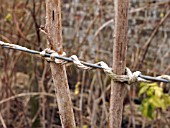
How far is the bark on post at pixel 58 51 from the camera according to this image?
836 mm

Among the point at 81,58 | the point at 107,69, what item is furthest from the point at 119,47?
the point at 81,58

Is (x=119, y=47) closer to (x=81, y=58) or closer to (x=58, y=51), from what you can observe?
(x=58, y=51)

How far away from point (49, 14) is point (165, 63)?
283cm

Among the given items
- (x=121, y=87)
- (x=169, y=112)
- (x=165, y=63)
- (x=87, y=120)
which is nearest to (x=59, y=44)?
(x=121, y=87)

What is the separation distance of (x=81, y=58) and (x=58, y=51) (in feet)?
6.76

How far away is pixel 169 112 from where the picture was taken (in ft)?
9.91

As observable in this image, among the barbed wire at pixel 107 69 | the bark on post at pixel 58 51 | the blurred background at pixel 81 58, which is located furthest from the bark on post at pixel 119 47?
the blurred background at pixel 81 58

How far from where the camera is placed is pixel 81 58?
2.91 meters

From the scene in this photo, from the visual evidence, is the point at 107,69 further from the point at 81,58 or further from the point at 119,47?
the point at 81,58

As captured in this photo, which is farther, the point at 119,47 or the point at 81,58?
the point at 81,58

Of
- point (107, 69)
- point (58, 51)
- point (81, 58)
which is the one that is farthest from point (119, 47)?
point (81, 58)

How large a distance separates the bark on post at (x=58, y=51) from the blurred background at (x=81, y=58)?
1.62 metres

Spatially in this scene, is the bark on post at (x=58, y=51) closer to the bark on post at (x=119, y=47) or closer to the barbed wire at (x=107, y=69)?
the barbed wire at (x=107, y=69)

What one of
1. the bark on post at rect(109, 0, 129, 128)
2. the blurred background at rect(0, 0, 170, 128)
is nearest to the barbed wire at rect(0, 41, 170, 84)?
the bark on post at rect(109, 0, 129, 128)
